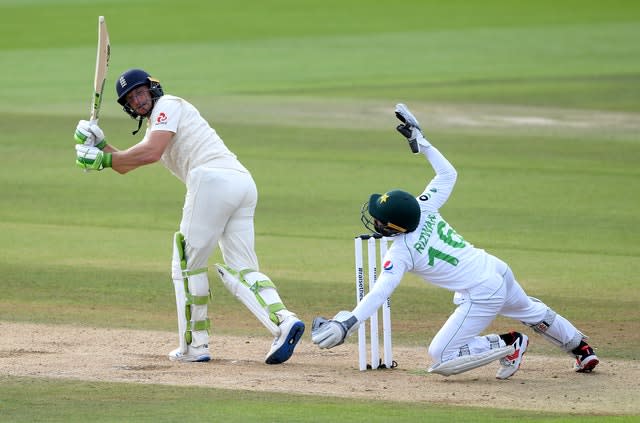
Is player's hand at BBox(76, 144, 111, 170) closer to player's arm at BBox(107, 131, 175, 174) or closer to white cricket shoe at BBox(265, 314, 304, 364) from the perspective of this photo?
player's arm at BBox(107, 131, 175, 174)

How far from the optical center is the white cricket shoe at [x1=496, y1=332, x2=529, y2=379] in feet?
25.9

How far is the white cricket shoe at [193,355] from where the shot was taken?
8422 millimetres

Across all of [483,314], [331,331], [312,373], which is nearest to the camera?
[331,331]

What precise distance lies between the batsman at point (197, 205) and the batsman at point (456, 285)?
3.13 feet

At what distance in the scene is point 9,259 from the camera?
12.0 m

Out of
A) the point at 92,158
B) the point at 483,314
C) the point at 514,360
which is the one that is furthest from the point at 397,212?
the point at 92,158

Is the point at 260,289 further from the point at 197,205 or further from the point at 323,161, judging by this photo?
the point at 323,161

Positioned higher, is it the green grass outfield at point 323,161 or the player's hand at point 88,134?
the player's hand at point 88,134

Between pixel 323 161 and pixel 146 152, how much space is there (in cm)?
942

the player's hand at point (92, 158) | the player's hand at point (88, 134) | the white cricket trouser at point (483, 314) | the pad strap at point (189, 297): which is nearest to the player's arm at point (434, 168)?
the white cricket trouser at point (483, 314)

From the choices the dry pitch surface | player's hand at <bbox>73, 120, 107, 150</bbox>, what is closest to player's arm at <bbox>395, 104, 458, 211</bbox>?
the dry pitch surface

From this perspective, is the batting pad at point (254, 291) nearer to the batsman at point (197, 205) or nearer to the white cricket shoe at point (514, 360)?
the batsman at point (197, 205)

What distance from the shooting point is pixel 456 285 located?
7996mm

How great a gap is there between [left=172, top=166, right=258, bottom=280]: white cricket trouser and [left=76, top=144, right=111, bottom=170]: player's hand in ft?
1.80
